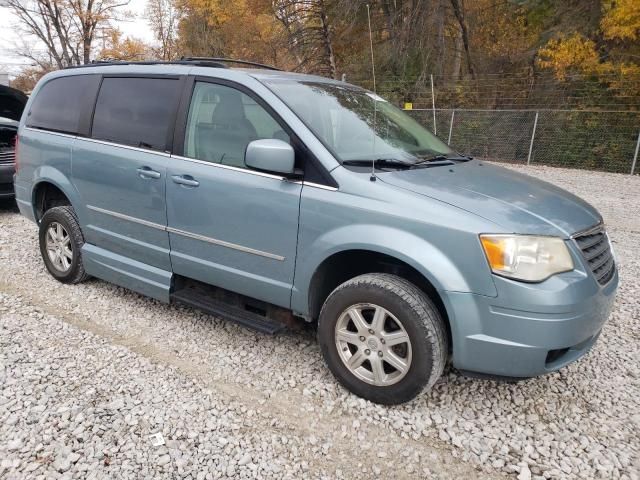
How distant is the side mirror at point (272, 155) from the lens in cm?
278

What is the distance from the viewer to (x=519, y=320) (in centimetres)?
239

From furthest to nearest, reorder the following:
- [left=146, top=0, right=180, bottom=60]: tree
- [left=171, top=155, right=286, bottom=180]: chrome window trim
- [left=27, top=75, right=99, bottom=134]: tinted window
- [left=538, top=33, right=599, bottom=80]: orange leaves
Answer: [left=146, top=0, right=180, bottom=60]: tree → [left=538, top=33, right=599, bottom=80]: orange leaves → [left=27, top=75, right=99, bottom=134]: tinted window → [left=171, top=155, right=286, bottom=180]: chrome window trim

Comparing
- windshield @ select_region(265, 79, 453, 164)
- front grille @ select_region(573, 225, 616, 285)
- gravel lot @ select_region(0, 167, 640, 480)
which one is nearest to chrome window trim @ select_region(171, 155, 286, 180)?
windshield @ select_region(265, 79, 453, 164)

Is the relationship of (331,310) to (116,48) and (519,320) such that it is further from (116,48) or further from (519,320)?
(116,48)

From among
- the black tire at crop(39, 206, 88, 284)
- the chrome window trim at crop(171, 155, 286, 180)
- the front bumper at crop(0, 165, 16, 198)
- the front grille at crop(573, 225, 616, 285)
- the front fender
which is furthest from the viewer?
the front bumper at crop(0, 165, 16, 198)

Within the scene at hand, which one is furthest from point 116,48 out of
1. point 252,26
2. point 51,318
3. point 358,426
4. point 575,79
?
point 358,426

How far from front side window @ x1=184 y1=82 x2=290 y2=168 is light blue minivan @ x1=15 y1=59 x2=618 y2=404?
0.01 metres

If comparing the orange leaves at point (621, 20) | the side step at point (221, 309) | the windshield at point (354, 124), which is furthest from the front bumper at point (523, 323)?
the orange leaves at point (621, 20)

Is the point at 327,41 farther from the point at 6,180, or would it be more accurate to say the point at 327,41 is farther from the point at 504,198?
the point at 504,198

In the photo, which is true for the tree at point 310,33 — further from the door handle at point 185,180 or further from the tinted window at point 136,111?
the door handle at point 185,180

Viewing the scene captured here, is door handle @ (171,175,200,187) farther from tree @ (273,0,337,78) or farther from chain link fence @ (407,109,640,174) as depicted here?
tree @ (273,0,337,78)

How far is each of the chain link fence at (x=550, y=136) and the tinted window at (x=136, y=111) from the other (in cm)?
954

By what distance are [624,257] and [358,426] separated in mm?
4584

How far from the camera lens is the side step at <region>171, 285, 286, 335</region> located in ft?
10.4
